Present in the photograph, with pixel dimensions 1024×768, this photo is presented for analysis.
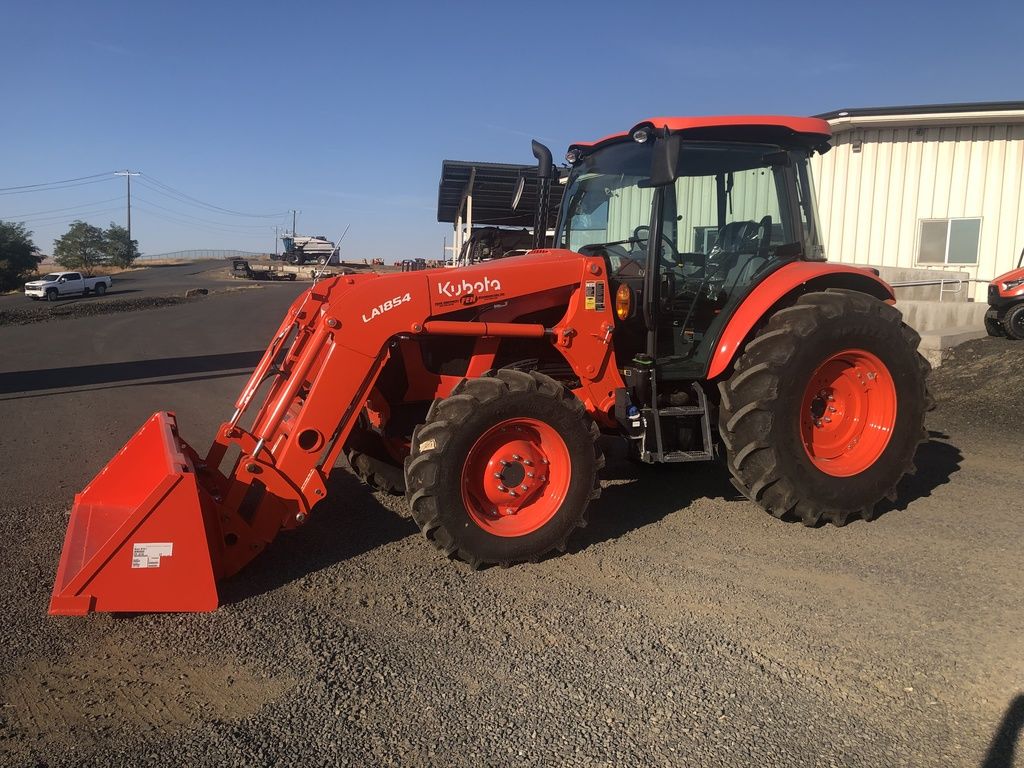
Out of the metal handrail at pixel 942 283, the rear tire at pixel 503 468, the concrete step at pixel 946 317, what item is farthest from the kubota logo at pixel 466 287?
the metal handrail at pixel 942 283

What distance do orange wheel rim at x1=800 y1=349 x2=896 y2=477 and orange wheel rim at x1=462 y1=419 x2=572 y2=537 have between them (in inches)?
73.4

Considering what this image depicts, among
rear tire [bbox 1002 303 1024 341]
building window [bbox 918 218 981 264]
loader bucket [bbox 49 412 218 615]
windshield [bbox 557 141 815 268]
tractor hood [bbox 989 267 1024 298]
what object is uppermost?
building window [bbox 918 218 981 264]

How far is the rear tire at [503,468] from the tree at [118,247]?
263 feet

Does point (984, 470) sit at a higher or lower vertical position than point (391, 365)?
lower

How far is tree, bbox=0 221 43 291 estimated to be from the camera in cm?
4538

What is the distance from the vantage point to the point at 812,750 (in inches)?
108

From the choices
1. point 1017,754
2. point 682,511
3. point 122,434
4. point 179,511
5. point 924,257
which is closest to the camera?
point 1017,754

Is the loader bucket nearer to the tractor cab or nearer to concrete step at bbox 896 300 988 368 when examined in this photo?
the tractor cab

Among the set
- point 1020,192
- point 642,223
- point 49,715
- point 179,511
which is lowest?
point 49,715

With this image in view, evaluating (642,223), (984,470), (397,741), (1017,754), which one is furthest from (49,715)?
(984,470)

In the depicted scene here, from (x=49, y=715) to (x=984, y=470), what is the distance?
6717 millimetres

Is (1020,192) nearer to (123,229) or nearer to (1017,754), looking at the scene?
(1017,754)

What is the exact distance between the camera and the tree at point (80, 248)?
71.9m

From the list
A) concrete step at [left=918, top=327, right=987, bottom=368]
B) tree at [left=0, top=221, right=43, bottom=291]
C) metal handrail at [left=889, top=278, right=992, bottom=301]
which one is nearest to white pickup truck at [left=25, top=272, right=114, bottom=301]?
tree at [left=0, top=221, right=43, bottom=291]
